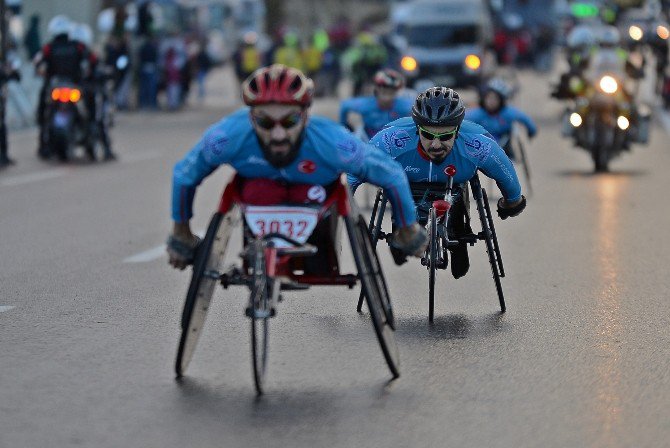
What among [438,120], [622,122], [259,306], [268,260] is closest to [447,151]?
[438,120]

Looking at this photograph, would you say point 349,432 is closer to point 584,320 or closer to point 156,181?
point 584,320

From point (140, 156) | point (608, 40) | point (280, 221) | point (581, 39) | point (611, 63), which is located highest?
point (280, 221)

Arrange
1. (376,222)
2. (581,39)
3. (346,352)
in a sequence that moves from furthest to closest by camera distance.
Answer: (581,39)
(376,222)
(346,352)

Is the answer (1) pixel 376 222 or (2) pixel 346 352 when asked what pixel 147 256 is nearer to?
(1) pixel 376 222

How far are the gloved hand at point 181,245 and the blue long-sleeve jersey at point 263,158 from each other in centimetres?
5

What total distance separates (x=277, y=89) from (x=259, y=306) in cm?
94

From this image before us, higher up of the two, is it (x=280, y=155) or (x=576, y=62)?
(x=280, y=155)

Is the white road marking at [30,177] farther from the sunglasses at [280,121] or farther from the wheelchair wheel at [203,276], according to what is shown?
the sunglasses at [280,121]

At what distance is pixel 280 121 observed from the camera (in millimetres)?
7754

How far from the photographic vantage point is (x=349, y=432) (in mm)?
7051

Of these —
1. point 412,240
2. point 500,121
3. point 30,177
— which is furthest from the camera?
point 30,177

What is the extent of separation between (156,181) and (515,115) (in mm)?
Answer: 5088

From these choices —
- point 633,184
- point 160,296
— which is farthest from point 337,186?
point 633,184

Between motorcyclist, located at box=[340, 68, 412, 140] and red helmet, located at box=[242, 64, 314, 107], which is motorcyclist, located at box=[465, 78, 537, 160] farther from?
red helmet, located at box=[242, 64, 314, 107]
